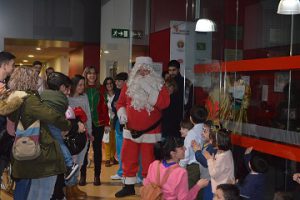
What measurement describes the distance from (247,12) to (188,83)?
1.48 m

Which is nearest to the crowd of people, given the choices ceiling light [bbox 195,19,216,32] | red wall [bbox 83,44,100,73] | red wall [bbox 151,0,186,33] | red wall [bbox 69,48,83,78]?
ceiling light [bbox 195,19,216,32]

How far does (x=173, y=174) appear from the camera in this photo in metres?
3.24

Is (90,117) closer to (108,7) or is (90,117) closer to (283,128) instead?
(283,128)

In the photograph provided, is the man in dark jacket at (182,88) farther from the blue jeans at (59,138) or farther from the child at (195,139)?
the blue jeans at (59,138)

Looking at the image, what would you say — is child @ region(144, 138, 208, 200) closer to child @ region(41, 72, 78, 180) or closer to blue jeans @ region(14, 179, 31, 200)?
child @ region(41, 72, 78, 180)

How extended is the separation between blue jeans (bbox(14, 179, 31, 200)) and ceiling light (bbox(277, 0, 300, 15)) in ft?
8.09

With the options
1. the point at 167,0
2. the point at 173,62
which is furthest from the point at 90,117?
the point at 167,0

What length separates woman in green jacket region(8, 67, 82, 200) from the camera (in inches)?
131

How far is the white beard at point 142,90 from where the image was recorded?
16.4 feet

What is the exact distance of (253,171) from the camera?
3707 millimetres

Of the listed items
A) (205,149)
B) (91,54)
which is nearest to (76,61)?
(91,54)

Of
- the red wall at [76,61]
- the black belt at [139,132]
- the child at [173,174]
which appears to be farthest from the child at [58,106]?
the red wall at [76,61]

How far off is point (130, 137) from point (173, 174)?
1947 mm

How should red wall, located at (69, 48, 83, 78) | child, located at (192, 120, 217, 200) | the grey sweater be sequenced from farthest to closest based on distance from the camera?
red wall, located at (69, 48, 83, 78) < the grey sweater < child, located at (192, 120, 217, 200)
